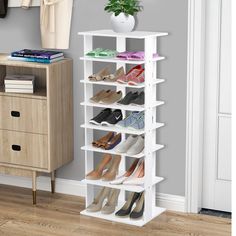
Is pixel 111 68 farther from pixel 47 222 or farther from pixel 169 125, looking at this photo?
pixel 47 222

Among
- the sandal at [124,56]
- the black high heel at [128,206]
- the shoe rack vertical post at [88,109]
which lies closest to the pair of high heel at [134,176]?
the black high heel at [128,206]

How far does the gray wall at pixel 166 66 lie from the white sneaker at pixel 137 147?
242 mm

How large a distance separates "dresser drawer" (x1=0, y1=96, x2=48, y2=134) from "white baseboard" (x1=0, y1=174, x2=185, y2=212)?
519 mm

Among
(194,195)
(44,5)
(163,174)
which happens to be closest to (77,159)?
(163,174)

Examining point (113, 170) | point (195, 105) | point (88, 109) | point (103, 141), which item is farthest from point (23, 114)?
point (195, 105)

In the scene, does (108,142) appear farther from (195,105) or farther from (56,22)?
(56,22)

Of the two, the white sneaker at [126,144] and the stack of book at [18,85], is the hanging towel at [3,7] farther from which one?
the white sneaker at [126,144]

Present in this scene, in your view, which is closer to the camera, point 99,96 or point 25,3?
point 99,96

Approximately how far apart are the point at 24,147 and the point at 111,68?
2.58ft

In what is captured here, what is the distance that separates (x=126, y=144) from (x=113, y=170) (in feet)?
0.68

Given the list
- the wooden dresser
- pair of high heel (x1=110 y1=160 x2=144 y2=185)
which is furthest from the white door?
the wooden dresser

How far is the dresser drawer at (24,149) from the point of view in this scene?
292 cm

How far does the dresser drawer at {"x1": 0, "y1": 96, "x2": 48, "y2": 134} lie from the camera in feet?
Result: 9.48

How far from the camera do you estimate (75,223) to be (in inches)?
107
